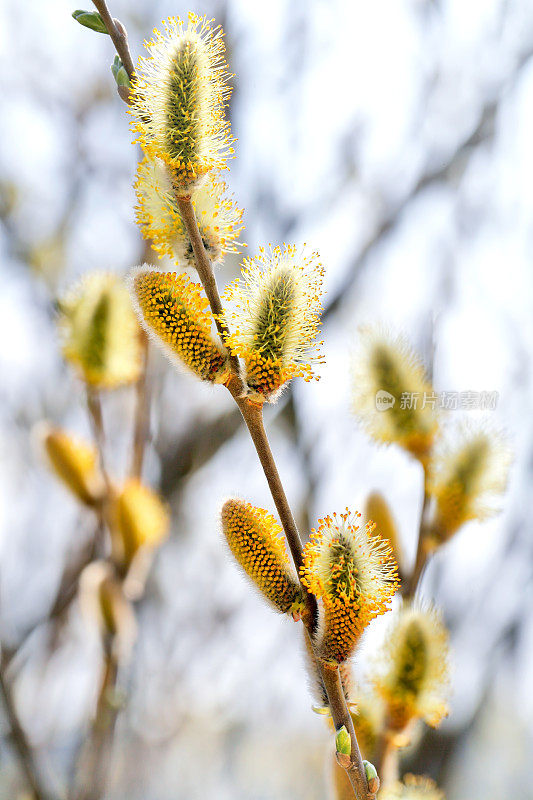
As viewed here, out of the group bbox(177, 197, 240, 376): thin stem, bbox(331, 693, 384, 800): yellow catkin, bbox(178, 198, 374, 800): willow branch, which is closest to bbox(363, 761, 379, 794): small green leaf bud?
bbox(178, 198, 374, 800): willow branch

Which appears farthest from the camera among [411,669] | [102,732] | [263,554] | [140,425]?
[140,425]

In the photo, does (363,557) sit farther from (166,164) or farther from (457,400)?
(457,400)

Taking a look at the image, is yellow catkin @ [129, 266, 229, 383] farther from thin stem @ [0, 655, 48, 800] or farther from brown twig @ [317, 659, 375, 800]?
thin stem @ [0, 655, 48, 800]

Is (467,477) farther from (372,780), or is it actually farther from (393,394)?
(372,780)

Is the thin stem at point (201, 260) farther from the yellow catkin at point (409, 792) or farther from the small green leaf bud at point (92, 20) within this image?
the yellow catkin at point (409, 792)


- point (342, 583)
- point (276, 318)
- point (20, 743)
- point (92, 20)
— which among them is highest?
point (92, 20)

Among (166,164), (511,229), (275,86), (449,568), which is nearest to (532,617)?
(449,568)

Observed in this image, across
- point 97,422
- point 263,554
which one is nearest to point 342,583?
point 263,554

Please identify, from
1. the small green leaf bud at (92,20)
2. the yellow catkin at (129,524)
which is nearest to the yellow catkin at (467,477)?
the yellow catkin at (129,524)
